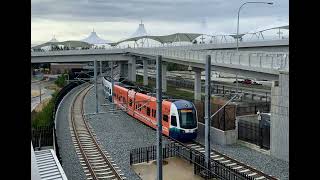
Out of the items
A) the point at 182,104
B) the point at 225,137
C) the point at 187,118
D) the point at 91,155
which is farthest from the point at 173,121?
the point at 91,155

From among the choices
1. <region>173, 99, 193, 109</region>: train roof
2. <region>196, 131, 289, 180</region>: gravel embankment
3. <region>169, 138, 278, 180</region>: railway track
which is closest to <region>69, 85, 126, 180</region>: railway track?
<region>169, 138, 278, 180</region>: railway track

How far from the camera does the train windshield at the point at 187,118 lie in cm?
2234

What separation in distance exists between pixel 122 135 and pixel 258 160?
990cm

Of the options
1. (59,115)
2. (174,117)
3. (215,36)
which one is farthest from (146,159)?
(215,36)

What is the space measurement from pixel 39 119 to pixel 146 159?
46.3ft

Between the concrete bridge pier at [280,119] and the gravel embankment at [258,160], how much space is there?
0.52 meters

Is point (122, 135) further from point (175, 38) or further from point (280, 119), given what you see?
point (175, 38)

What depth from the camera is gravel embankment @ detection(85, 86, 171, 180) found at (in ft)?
65.1

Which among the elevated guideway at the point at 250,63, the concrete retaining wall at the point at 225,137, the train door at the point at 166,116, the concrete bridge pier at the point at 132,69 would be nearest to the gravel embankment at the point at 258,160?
the concrete retaining wall at the point at 225,137

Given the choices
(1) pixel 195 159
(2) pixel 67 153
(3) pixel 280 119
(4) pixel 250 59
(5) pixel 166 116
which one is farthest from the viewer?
(4) pixel 250 59

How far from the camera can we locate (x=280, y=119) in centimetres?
1989

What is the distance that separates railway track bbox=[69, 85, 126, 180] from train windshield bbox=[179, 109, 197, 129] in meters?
4.82
